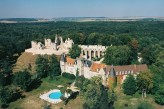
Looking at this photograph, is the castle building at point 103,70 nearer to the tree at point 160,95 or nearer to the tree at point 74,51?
the tree at point 74,51

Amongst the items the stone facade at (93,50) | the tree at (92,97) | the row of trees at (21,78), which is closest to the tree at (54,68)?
the row of trees at (21,78)

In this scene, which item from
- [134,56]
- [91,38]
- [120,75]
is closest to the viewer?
[120,75]

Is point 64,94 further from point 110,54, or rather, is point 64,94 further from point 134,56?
point 134,56

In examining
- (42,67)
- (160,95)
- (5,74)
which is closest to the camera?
(160,95)

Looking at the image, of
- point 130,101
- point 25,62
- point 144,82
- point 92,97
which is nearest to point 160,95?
point 144,82

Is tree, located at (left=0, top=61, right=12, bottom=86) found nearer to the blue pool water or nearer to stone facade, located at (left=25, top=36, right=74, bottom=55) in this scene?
stone facade, located at (left=25, top=36, right=74, bottom=55)

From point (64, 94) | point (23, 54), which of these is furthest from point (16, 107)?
point (23, 54)

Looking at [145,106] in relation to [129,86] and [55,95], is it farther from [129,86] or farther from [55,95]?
[55,95]

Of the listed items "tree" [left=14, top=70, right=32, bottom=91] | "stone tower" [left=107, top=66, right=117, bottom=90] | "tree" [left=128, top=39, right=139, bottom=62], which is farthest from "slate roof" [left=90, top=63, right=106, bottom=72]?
"tree" [left=14, top=70, right=32, bottom=91]
